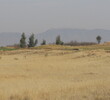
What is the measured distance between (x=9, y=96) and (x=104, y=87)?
4935 millimetres

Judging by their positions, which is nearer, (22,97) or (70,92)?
(22,97)

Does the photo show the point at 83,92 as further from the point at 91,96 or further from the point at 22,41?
Result: the point at 22,41

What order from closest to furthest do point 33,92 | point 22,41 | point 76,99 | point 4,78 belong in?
1. point 76,99
2. point 33,92
3. point 4,78
4. point 22,41

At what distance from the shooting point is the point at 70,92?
637 inches

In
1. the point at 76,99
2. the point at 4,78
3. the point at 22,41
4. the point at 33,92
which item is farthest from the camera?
the point at 22,41

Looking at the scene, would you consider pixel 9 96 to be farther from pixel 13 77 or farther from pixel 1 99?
pixel 13 77

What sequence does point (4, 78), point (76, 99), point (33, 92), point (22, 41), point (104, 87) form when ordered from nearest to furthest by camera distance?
point (76, 99) < point (33, 92) < point (104, 87) < point (4, 78) < point (22, 41)

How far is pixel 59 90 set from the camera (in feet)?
55.6

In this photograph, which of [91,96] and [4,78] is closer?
[91,96]

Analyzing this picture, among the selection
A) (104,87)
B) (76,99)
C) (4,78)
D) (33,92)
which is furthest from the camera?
(4,78)

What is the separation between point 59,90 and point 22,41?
108568mm

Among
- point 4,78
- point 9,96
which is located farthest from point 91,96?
point 4,78

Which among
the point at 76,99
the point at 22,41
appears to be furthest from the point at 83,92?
the point at 22,41

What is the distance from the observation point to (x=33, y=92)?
Answer: 52.5ft
